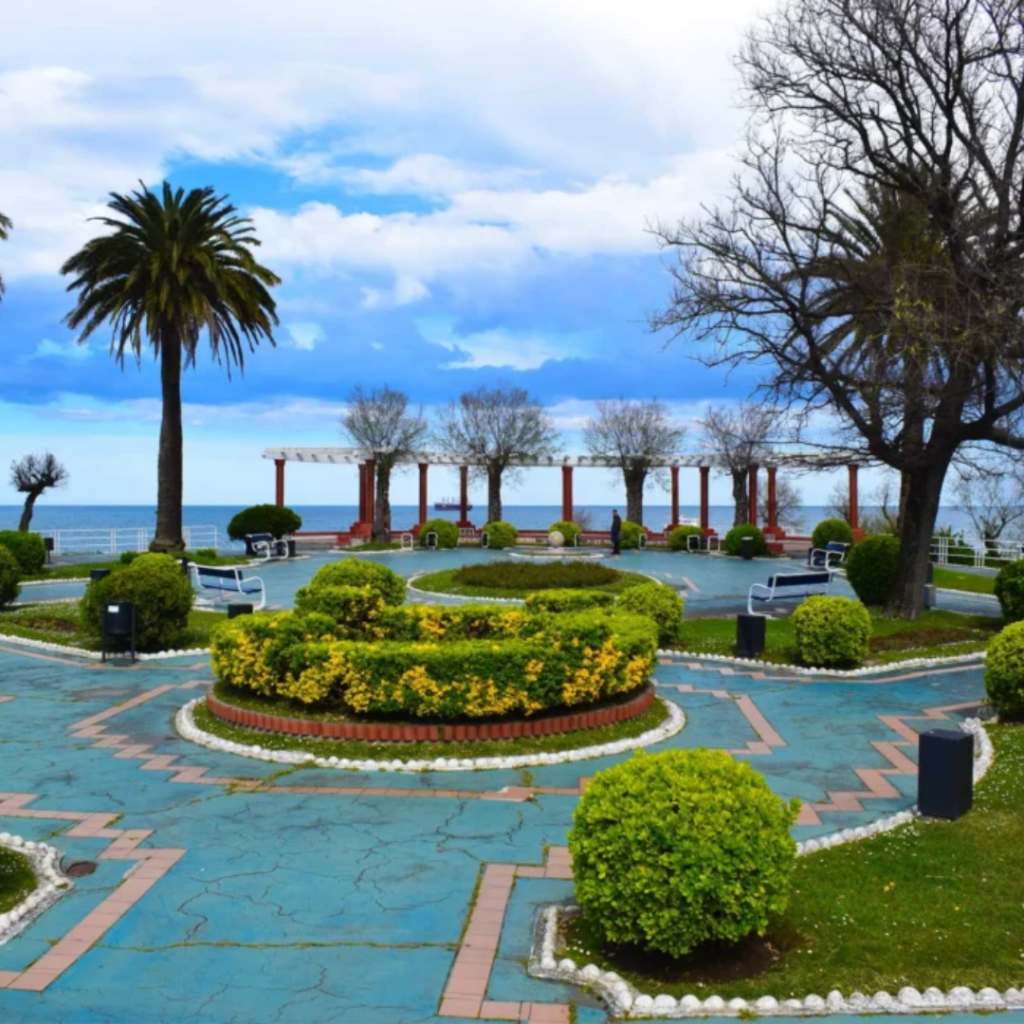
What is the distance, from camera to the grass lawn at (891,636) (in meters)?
12.4

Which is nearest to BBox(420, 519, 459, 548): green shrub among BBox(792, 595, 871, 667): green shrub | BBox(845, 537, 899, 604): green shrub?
BBox(845, 537, 899, 604): green shrub

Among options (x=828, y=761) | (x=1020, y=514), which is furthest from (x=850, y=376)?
(x=1020, y=514)

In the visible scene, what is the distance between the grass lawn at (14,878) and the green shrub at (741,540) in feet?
91.8

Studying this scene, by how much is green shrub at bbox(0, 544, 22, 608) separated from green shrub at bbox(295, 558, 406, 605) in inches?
254

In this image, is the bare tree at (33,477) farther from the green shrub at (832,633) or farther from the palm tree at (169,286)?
the green shrub at (832,633)

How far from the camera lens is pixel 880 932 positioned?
4.35m

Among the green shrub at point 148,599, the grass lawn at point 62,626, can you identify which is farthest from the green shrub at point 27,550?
the green shrub at point 148,599

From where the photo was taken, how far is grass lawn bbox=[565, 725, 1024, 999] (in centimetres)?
397

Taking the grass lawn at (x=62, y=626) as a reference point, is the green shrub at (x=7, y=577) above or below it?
above

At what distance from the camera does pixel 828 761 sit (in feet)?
24.5

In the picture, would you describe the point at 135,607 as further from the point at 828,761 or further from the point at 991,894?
the point at 991,894

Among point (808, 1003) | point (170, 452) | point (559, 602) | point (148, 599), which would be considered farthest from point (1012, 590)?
point (170, 452)

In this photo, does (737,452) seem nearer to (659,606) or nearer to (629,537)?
(629,537)

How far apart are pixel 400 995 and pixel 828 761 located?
185 inches
